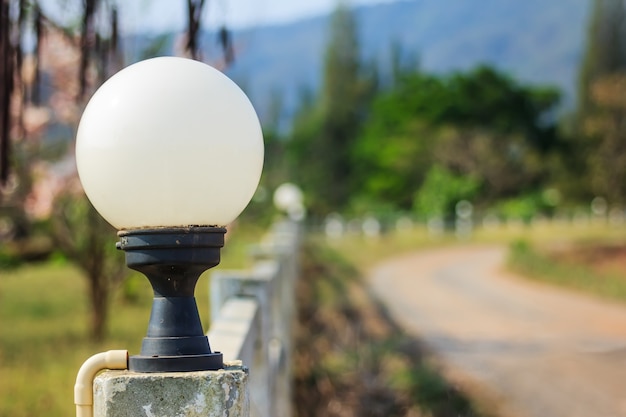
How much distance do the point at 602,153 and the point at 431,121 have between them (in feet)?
34.3

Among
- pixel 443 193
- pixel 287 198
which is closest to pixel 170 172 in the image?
pixel 287 198

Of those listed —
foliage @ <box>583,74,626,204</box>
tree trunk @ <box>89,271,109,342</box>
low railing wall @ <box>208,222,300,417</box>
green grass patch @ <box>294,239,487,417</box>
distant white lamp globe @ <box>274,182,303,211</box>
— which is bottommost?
green grass patch @ <box>294,239,487,417</box>

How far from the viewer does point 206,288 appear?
1427cm

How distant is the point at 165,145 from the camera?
2.08 meters

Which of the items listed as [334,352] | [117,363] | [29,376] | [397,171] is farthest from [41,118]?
[397,171]

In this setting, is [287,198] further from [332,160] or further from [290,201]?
[332,160]

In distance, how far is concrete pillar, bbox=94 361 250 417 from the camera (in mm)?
2020

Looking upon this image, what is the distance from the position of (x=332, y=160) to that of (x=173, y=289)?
63.9 m

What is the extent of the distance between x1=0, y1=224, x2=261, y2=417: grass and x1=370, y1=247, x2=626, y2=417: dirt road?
2.68 meters

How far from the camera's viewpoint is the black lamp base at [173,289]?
2127 mm

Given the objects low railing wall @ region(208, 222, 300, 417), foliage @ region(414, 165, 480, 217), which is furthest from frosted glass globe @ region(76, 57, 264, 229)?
foliage @ region(414, 165, 480, 217)

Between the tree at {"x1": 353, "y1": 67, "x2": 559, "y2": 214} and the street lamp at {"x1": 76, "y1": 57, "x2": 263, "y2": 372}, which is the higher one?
the tree at {"x1": 353, "y1": 67, "x2": 559, "y2": 214}

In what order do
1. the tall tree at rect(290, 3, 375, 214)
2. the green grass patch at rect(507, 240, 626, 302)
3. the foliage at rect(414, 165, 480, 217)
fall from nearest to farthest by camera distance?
the green grass patch at rect(507, 240, 626, 302) → the foliage at rect(414, 165, 480, 217) → the tall tree at rect(290, 3, 375, 214)

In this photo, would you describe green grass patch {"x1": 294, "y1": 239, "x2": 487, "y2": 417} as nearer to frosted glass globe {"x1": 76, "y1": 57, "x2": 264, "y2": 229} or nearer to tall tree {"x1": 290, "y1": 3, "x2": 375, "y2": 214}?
frosted glass globe {"x1": 76, "y1": 57, "x2": 264, "y2": 229}
